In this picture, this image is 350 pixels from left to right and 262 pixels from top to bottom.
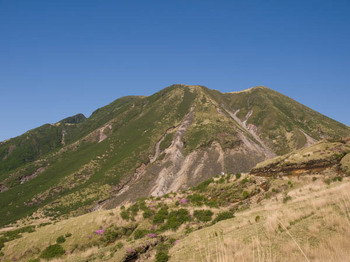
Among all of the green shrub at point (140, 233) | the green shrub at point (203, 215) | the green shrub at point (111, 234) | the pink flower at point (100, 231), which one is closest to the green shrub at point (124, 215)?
the green shrub at point (111, 234)

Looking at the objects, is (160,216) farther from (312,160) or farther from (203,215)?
(312,160)

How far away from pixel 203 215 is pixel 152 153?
73.8 metres

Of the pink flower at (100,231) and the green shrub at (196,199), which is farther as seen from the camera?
the green shrub at (196,199)

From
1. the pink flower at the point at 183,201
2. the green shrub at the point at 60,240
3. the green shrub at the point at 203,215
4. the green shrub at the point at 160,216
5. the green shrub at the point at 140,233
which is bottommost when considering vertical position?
the green shrub at the point at 140,233

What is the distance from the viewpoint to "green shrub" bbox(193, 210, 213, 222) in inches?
850

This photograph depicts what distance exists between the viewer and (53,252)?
69.7 ft

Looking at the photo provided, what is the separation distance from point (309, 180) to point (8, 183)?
114 meters

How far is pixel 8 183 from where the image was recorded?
9419 cm

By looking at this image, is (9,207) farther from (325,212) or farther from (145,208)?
(325,212)

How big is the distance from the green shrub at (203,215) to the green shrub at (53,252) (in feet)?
45.7

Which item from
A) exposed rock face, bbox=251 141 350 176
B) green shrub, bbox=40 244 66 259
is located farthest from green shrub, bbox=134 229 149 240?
exposed rock face, bbox=251 141 350 176

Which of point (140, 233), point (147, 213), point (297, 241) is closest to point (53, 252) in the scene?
point (140, 233)

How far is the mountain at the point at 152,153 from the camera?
72688 mm

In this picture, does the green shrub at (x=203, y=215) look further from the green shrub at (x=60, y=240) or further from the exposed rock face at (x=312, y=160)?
the green shrub at (x=60, y=240)
